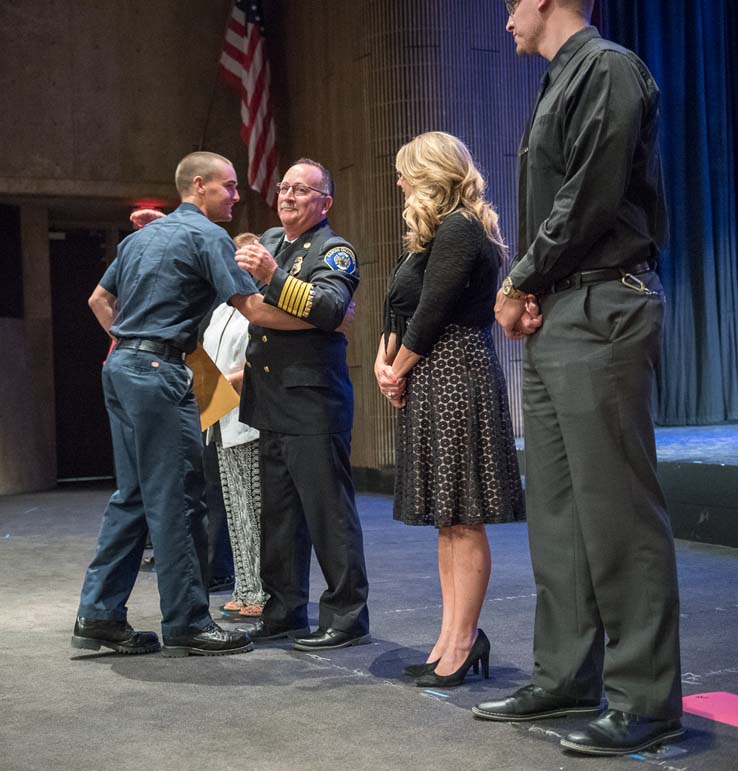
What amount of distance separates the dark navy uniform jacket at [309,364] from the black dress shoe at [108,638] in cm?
78

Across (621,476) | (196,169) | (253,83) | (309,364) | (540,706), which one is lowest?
(540,706)

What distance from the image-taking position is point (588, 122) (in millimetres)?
2463

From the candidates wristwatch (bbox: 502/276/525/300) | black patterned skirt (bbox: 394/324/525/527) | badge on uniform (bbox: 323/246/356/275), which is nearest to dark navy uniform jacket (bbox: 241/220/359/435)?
badge on uniform (bbox: 323/246/356/275)

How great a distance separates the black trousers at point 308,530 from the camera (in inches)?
149

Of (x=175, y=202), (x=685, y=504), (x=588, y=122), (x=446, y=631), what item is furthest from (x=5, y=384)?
(x=588, y=122)

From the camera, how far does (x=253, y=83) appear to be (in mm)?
9594

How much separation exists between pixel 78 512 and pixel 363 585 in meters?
4.75

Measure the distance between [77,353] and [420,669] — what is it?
28.8 feet

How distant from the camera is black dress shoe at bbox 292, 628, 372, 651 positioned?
368 cm

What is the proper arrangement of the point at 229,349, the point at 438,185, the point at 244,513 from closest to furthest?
the point at 438,185 → the point at 244,513 → the point at 229,349

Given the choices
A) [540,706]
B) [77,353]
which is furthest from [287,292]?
[77,353]

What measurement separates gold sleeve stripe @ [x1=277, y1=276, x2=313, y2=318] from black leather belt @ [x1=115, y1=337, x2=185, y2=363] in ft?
1.19

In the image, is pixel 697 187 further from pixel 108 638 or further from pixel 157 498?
pixel 108 638

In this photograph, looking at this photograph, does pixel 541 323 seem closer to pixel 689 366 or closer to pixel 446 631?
pixel 446 631
